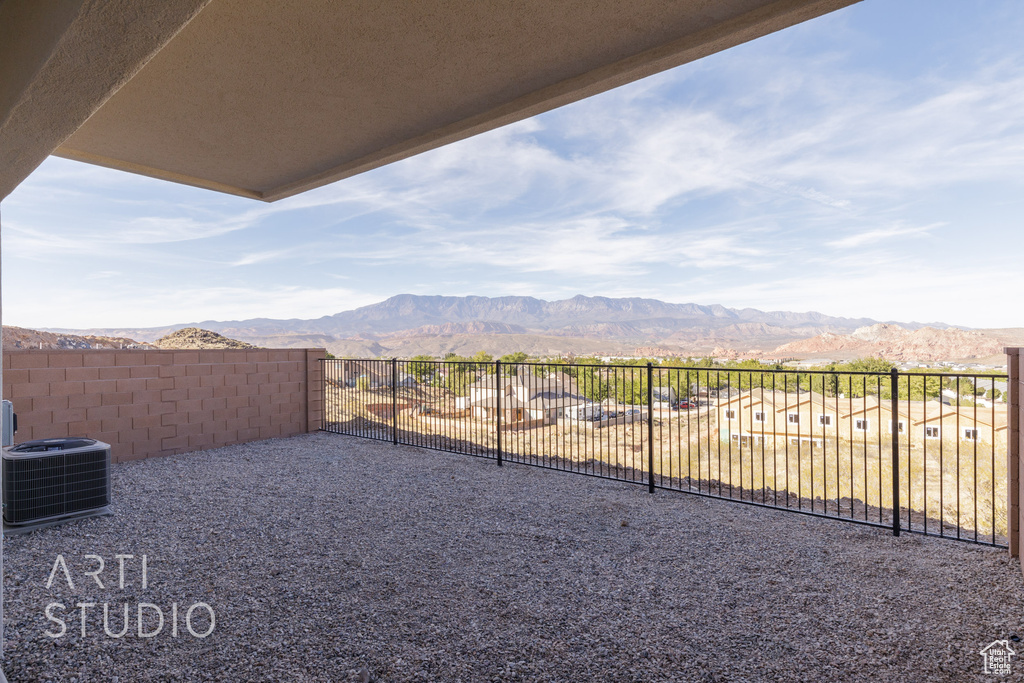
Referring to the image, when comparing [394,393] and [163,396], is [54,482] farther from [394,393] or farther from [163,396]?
[394,393]

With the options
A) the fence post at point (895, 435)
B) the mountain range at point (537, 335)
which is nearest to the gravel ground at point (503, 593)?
the fence post at point (895, 435)

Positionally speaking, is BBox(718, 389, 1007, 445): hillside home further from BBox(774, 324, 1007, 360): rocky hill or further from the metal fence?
BBox(774, 324, 1007, 360): rocky hill

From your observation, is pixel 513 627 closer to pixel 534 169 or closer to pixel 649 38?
pixel 649 38

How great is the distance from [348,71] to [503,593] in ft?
12.3

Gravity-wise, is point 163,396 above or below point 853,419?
above

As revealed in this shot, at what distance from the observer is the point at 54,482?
3.73 m

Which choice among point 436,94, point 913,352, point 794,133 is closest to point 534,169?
point 794,133

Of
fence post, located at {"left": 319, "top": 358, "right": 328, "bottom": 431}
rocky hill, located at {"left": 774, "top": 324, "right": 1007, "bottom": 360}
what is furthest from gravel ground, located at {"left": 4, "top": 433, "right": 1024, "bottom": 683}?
rocky hill, located at {"left": 774, "top": 324, "right": 1007, "bottom": 360}

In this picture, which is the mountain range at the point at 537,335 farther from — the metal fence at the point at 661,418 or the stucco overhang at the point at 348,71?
the stucco overhang at the point at 348,71

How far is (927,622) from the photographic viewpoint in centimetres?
239

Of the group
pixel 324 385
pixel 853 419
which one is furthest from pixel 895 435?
pixel 853 419

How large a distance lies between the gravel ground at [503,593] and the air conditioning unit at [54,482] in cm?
17

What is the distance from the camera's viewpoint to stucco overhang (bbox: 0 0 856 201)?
1499 mm

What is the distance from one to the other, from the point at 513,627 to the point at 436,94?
386cm
